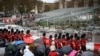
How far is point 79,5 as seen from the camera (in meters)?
43.2

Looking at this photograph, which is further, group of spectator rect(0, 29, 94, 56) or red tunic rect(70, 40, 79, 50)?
red tunic rect(70, 40, 79, 50)

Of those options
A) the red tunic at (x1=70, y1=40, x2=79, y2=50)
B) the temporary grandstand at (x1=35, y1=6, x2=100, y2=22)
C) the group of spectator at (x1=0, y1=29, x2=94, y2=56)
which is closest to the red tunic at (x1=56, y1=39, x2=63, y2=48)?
the group of spectator at (x1=0, y1=29, x2=94, y2=56)

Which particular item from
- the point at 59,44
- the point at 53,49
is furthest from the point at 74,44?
the point at 53,49

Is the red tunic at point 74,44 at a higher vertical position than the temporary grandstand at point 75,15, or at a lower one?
higher

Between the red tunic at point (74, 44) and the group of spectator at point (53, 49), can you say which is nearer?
the group of spectator at point (53, 49)

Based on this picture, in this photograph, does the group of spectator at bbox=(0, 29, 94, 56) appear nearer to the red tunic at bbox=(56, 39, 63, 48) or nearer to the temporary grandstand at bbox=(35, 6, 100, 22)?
the red tunic at bbox=(56, 39, 63, 48)

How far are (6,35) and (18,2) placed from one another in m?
35.1

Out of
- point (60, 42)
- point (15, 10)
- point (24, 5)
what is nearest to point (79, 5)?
point (24, 5)

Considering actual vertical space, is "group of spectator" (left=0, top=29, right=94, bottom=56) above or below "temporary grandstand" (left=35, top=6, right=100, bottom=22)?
above

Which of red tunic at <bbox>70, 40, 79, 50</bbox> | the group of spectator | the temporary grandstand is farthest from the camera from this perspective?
the temporary grandstand

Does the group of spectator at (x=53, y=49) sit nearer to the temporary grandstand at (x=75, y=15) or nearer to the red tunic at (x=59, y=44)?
the red tunic at (x=59, y=44)

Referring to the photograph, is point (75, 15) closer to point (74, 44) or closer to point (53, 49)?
point (74, 44)

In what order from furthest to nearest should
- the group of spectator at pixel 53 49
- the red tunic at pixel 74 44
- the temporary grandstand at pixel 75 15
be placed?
the temporary grandstand at pixel 75 15, the red tunic at pixel 74 44, the group of spectator at pixel 53 49

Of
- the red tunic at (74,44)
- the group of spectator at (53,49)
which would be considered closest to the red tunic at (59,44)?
the group of spectator at (53,49)
